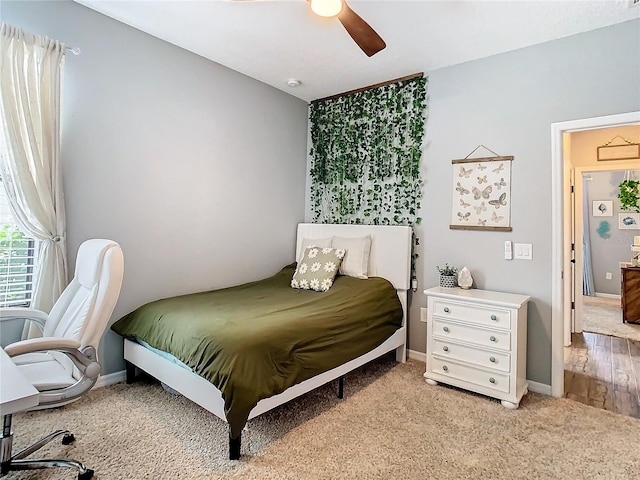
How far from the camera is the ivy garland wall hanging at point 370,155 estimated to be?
358cm

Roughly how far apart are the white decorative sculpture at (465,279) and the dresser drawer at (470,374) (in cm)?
66

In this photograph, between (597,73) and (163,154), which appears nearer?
(597,73)

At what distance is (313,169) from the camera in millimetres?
4352

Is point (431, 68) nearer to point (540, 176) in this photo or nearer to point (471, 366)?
point (540, 176)

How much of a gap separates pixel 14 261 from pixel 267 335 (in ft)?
5.83

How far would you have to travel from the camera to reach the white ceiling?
2.47m

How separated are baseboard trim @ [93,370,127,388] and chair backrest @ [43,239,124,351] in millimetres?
813

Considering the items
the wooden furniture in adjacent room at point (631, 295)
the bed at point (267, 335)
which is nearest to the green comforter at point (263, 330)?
the bed at point (267, 335)

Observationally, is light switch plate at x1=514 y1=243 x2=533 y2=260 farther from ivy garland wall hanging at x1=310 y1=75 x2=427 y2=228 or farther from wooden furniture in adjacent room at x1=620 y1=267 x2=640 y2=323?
wooden furniture in adjacent room at x1=620 y1=267 x2=640 y2=323

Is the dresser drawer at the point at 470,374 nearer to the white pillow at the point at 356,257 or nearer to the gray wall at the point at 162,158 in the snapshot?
the white pillow at the point at 356,257

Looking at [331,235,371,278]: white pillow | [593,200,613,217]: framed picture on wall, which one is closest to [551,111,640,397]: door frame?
[331,235,371,278]: white pillow

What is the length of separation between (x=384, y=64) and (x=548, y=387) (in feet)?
9.75

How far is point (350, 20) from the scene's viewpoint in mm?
1931

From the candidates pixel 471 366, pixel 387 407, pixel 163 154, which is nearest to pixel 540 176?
pixel 471 366
